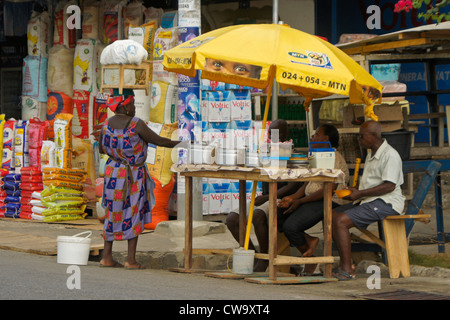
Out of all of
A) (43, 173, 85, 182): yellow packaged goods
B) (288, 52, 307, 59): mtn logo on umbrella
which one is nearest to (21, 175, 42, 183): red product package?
(43, 173, 85, 182): yellow packaged goods

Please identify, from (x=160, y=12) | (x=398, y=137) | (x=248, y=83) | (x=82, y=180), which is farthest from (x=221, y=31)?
(x=82, y=180)

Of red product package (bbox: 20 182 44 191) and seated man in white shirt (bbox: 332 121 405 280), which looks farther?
red product package (bbox: 20 182 44 191)

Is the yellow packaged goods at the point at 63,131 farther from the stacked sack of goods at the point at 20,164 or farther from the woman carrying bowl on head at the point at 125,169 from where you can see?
the woman carrying bowl on head at the point at 125,169

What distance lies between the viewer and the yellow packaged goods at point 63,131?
1218cm

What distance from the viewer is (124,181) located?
8.36 m

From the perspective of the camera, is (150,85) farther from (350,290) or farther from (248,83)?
(350,290)

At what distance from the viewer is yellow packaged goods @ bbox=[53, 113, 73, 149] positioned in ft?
40.0

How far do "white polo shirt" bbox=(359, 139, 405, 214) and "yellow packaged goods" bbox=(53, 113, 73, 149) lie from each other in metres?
5.21

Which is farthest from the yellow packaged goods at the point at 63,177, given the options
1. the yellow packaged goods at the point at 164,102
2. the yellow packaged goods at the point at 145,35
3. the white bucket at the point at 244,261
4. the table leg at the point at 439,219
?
the table leg at the point at 439,219

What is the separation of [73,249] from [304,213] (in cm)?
225

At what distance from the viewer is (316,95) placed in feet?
29.9

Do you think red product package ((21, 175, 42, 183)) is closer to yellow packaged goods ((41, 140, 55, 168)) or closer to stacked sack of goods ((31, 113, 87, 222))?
stacked sack of goods ((31, 113, 87, 222))

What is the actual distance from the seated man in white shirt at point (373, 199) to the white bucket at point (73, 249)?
7.85 feet
